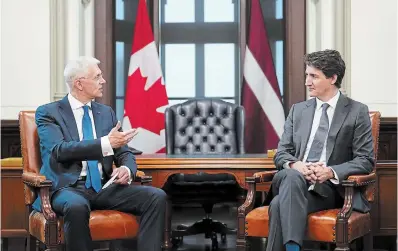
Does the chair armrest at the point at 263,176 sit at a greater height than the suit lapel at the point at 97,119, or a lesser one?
lesser

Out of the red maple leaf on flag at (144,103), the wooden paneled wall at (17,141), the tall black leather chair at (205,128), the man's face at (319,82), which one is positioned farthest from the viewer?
the red maple leaf on flag at (144,103)

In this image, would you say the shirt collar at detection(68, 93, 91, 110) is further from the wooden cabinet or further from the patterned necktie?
the wooden cabinet

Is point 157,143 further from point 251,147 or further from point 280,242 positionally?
point 280,242

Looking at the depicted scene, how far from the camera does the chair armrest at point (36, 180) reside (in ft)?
11.4

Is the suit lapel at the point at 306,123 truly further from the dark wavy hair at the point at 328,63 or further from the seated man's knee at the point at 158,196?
the seated man's knee at the point at 158,196

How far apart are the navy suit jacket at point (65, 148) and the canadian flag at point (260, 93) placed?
2625mm

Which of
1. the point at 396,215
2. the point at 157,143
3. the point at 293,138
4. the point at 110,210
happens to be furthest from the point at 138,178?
the point at 157,143

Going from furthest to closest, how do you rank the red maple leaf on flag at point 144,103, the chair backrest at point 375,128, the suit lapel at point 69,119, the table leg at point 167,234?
the red maple leaf on flag at point 144,103, the table leg at point 167,234, the chair backrest at point 375,128, the suit lapel at point 69,119

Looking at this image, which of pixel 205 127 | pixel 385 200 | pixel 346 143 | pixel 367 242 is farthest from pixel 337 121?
pixel 205 127

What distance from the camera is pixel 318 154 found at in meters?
3.74

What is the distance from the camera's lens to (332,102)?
12.6ft

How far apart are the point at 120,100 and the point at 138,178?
2.92 metres

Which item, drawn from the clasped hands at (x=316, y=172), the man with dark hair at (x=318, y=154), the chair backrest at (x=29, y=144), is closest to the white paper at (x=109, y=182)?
the chair backrest at (x=29, y=144)

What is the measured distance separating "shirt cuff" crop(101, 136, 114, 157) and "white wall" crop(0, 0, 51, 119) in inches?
107
